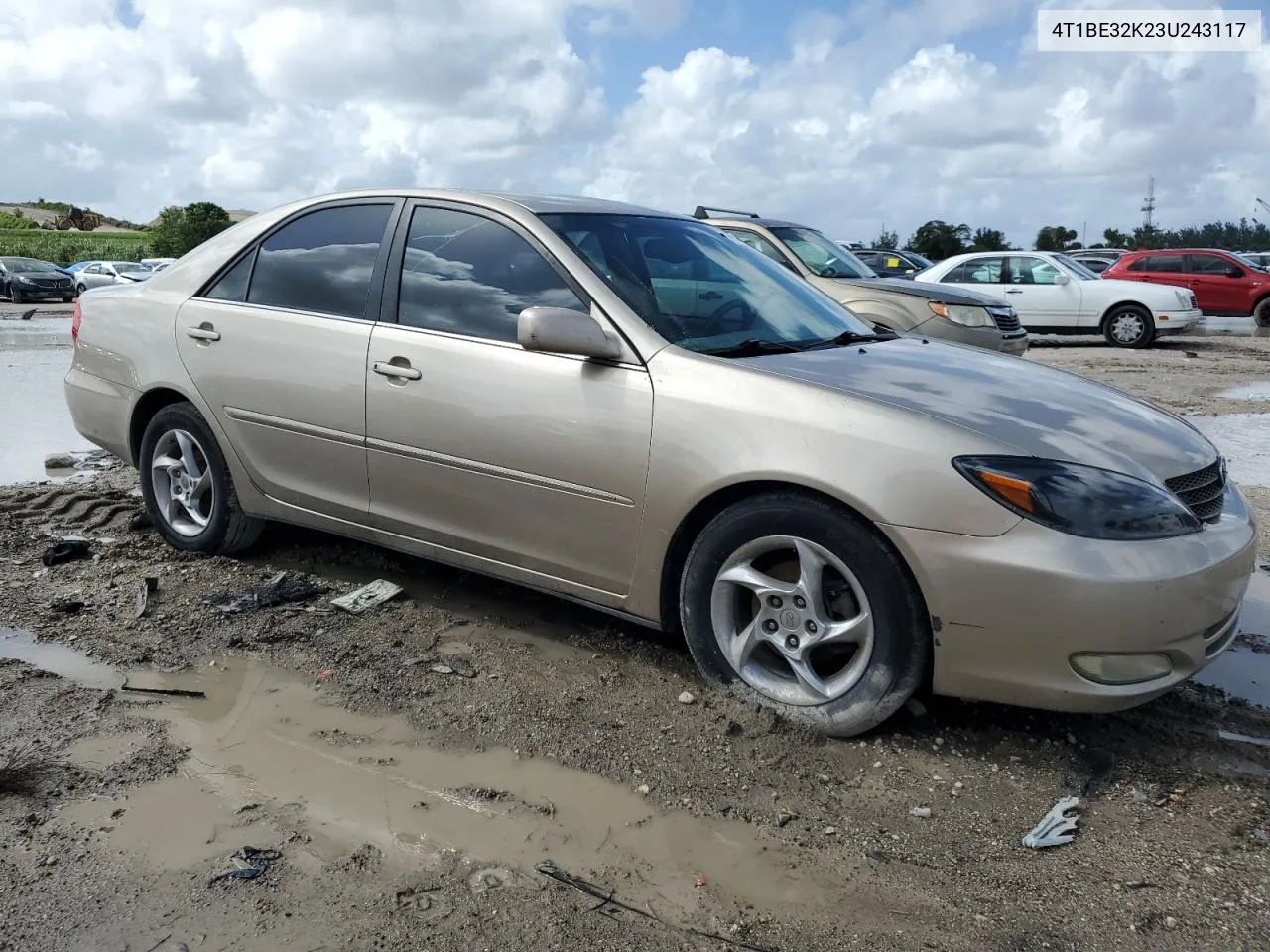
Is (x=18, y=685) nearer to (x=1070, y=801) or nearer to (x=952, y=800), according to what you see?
(x=952, y=800)

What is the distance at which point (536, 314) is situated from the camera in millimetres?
3482

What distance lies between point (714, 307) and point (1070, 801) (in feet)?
6.47

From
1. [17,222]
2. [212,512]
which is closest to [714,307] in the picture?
[212,512]

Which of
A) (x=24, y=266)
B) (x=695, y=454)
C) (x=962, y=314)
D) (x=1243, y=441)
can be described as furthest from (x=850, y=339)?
(x=24, y=266)

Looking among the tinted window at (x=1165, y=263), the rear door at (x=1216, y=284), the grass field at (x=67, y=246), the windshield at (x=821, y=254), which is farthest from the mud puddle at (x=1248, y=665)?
the grass field at (x=67, y=246)

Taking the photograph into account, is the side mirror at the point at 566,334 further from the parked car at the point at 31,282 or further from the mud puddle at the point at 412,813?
the parked car at the point at 31,282

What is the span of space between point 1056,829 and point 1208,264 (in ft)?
66.6

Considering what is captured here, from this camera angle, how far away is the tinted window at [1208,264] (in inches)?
791

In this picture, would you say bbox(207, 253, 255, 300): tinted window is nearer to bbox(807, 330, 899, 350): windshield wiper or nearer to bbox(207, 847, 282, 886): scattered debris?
bbox(807, 330, 899, 350): windshield wiper

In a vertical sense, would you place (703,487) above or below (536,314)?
→ below

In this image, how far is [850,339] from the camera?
414 centimetres

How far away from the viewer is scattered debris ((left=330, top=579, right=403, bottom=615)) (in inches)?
171

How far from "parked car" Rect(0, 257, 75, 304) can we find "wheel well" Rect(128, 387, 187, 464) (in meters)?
29.7

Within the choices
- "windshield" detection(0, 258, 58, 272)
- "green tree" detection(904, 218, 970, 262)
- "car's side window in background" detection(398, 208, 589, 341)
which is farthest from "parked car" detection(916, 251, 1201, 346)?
"green tree" detection(904, 218, 970, 262)
